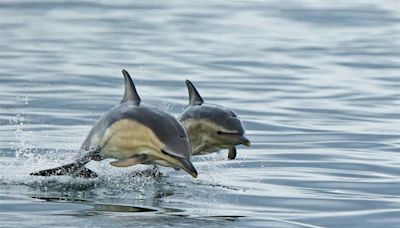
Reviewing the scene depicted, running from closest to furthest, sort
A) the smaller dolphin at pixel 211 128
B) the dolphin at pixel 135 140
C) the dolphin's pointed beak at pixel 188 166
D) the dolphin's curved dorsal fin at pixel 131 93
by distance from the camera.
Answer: the dolphin's pointed beak at pixel 188 166
the dolphin at pixel 135 140
the dolphin's curved dorsal fin at pixel 131 93
the smaller dolphin at pixel 211 128

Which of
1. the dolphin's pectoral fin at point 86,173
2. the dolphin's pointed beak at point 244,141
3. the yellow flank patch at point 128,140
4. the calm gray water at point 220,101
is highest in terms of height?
the yellow flank patch at point 128,140

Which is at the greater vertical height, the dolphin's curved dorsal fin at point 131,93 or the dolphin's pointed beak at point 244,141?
the dolphin's curved dorsal fin at point 131,93

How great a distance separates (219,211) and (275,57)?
13006mm

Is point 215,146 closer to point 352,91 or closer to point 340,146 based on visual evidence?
point 340,146

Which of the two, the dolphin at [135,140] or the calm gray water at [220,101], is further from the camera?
the calm gray water at [220,101]

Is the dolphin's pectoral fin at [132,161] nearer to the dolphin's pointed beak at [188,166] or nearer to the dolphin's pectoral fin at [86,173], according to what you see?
the dolphin's pointed beak at [188,166]

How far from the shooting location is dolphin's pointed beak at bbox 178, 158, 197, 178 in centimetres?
1029

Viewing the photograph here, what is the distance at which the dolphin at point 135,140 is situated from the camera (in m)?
10.5

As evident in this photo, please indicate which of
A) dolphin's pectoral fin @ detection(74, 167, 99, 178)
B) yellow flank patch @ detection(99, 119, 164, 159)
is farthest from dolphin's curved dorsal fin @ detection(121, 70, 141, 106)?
dolphin's pectoral fin @ detection(74, 167, 99, 178)

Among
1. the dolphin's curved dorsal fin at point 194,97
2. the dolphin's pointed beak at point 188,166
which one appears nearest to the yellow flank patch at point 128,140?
the dolphin's pointed beak at point 188,166

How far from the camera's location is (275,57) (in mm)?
23766

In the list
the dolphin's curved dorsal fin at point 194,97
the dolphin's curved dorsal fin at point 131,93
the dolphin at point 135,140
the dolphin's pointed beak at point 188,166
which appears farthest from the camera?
the dolphin's curved dorsal fin at point 194,97

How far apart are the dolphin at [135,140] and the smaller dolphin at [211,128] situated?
79 cm

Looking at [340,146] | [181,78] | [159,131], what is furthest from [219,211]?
[181,78]
